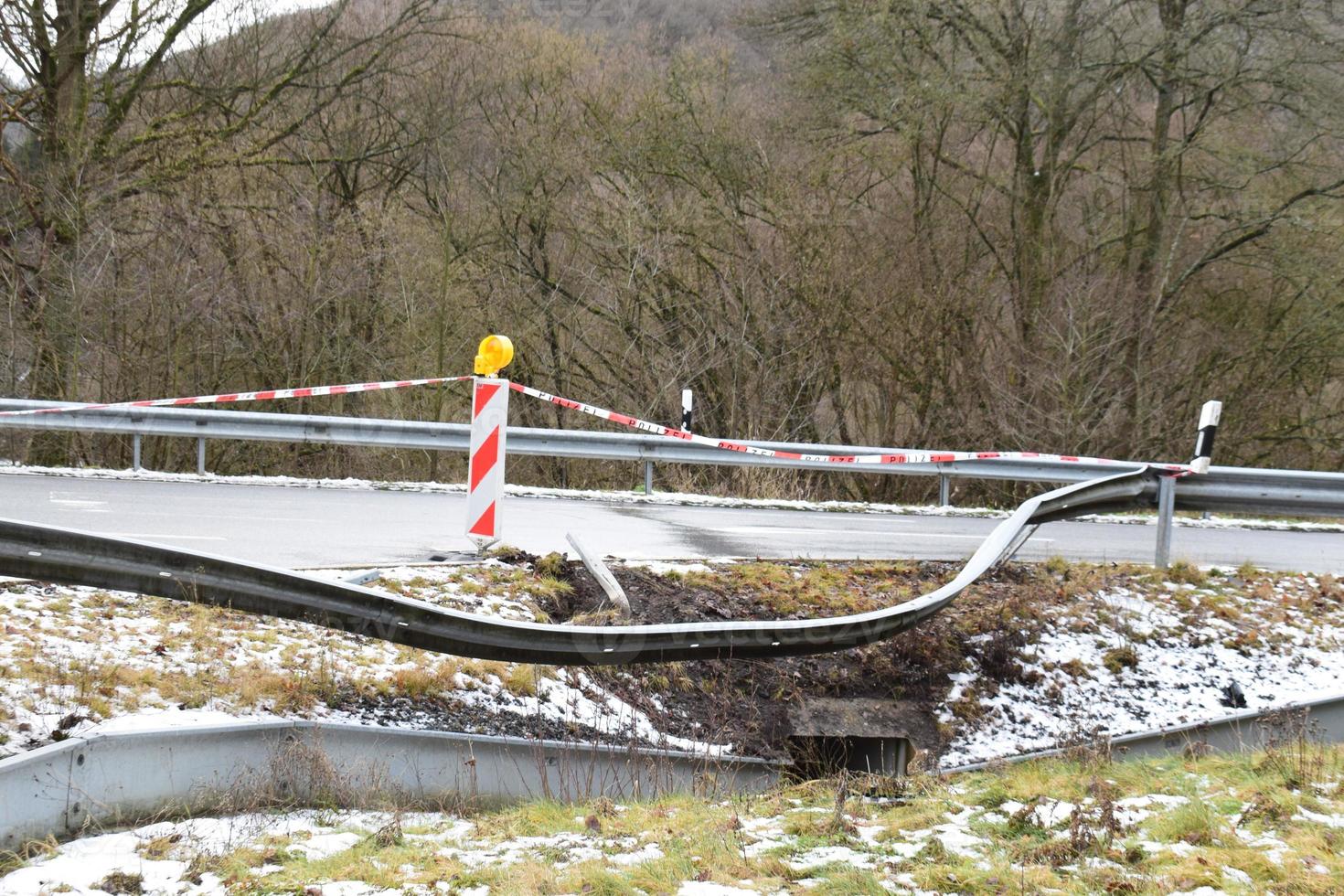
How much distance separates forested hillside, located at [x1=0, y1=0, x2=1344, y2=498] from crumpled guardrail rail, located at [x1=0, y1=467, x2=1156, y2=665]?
13.0 m

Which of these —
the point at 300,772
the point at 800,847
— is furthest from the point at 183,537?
the point at 800,847

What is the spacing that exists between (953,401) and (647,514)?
1108cm

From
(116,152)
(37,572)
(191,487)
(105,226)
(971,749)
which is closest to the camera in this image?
(37,572)

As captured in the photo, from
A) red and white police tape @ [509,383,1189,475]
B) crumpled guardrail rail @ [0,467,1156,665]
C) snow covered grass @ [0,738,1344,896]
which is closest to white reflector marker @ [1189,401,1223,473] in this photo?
red and white police tape @ [509,383,1189,475]

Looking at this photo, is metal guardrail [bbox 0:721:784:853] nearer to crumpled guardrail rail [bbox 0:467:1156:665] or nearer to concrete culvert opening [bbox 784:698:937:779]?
crumpled guardrail rail [bbox 0:467:1156:665]

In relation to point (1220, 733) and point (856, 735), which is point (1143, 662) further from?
point (856, 735)

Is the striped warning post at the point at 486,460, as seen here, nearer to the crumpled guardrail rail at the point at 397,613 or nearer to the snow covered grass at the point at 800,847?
the crumpled guardrail rail at the point at 397,613

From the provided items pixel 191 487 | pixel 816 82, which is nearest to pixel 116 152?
pixel 191 487

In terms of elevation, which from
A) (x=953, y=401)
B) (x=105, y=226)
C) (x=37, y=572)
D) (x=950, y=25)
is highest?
(x=950, y=25)

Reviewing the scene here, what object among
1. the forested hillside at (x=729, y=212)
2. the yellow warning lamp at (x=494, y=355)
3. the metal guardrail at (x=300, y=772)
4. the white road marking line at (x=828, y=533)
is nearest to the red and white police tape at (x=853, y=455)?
the white road marking line at (x=828, y=533)

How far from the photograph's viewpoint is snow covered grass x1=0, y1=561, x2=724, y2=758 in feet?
15.9

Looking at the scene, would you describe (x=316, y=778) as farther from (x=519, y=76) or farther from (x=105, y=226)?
(x=519, y=76)

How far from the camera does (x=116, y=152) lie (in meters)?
18.5

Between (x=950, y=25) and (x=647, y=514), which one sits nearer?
(x=647, y=514)
